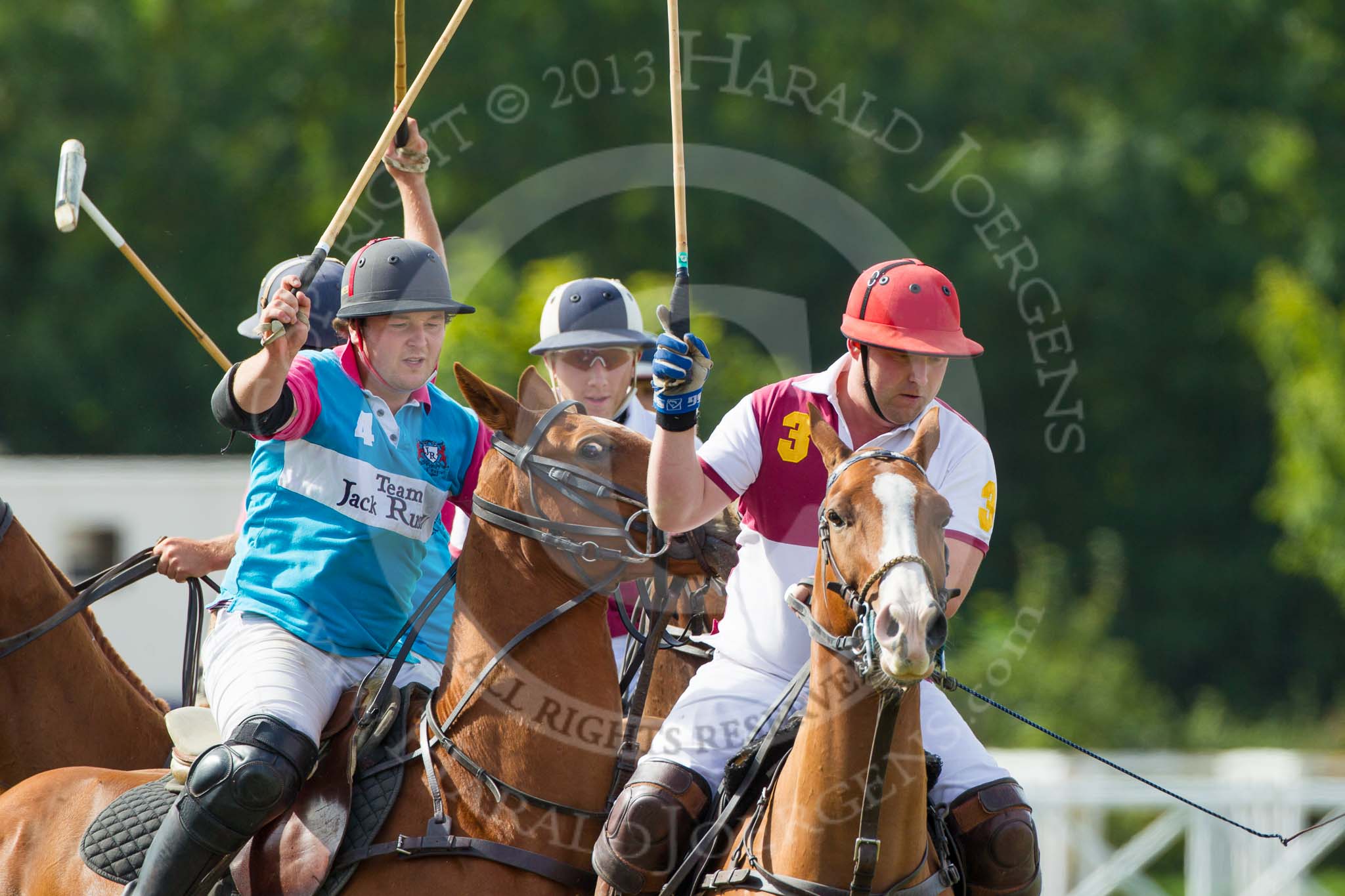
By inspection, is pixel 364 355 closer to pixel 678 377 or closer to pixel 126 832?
pixel 678 377

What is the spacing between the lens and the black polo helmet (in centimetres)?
517

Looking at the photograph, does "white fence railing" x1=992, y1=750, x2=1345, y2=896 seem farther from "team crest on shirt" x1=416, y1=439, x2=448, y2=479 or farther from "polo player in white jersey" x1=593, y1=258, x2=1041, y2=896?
"team crest on shirt" x1=416, y1=439, x2=448, y2=479

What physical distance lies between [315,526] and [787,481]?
1.51 m

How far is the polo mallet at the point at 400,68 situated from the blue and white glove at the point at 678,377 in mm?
1942

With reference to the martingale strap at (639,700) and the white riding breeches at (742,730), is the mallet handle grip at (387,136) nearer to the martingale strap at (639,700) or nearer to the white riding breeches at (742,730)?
the martingale strap at (639,700)

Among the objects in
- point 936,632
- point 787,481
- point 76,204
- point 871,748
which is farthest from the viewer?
point 76,204

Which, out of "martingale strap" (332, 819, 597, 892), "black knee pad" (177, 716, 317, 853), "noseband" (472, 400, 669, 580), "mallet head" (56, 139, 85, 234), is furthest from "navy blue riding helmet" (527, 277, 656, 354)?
"martingale strap" (332, 819, 597, 892)

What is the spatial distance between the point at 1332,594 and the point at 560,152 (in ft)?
41.2

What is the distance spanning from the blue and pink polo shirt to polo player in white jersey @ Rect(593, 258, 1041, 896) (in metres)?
1.02

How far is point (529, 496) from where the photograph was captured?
4.88 meters

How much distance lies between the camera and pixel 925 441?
4238mm

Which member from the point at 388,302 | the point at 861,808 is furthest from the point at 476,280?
the point at 861,808

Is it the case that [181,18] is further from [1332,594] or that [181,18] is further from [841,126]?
[1332,594]

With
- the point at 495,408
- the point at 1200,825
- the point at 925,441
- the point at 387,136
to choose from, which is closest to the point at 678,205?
the point at 495,408
